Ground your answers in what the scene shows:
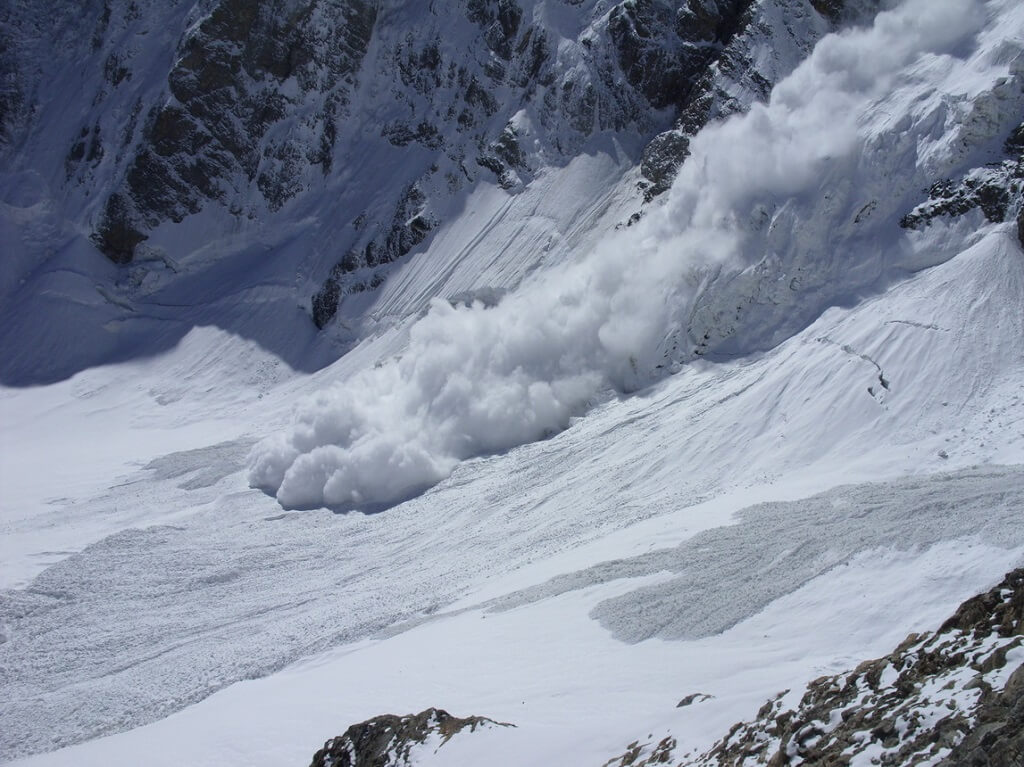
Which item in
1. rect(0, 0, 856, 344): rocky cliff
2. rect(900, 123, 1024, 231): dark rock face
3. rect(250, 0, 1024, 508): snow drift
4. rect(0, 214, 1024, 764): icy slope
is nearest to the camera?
rect(0, 214, 1024, 764): icy slope

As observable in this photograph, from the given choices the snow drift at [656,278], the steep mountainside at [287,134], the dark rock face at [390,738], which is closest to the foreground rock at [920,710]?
the dark rock face at [390,738]

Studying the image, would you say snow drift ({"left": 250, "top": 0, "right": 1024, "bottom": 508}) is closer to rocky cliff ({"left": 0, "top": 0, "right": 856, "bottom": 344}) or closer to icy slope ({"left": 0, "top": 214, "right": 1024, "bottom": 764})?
icy slope ({"left": 0, "top": 214, "right": 1024, "bottom": 764})

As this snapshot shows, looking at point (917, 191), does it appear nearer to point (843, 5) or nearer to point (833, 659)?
point (843, 5)

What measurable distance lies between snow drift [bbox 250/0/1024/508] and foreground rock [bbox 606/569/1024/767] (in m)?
25.8

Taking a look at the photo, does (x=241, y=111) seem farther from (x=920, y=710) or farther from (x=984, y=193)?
(x=920, y=710)

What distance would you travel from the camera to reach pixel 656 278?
39219mm

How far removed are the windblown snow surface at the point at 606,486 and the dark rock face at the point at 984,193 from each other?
0.56m

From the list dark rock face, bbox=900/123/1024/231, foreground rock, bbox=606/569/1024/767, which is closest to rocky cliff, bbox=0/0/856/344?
dark rock face, bbox=900/123/1024/231

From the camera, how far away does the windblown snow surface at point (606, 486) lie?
18.5 m

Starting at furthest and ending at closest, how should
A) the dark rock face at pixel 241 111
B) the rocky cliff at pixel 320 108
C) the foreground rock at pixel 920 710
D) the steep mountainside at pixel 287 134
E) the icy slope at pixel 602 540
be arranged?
1. the dark rock face at pixel 241 111
2. the steep mountainside at pixel 287 134
3. the rocky cliff at pixel 320 108
4. the icy slope at pixel 602 540
5. the foreground rock at pixel 920 710

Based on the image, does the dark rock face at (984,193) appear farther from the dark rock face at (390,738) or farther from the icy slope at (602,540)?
the dark rock face at (390,738)

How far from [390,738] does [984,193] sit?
27455 mm

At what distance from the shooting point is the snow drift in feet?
117

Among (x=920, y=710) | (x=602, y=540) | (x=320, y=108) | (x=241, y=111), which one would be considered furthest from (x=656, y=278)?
(x=241, y=111)
